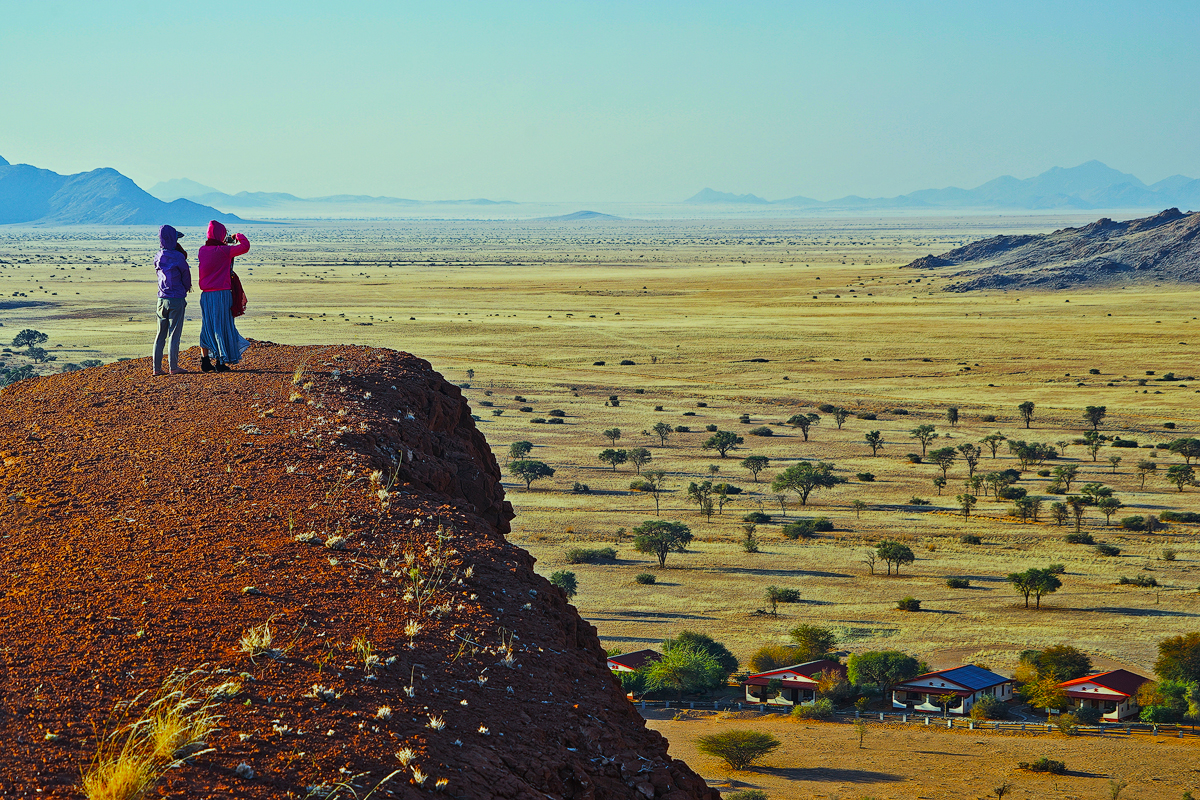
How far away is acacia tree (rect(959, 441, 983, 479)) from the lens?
5578 cm

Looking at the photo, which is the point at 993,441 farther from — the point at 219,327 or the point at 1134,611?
the point at 219,327

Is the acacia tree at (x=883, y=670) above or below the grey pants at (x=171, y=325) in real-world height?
below

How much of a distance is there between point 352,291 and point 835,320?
61.6 meters

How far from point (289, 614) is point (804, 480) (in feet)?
155

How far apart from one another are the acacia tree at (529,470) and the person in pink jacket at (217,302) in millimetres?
40337

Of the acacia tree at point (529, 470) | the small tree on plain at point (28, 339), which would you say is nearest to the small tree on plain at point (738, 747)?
the acacia tree at point (529, 470)

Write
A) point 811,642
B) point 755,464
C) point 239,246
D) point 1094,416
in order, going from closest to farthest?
point 239,246 < point 811,642 < point 755,464 < point 1094,416

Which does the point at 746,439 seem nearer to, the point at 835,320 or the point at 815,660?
the point at 815,660

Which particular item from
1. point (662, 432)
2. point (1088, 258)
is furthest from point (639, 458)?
point (1088, 258)

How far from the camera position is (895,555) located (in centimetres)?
4059

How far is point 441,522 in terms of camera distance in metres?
7.43

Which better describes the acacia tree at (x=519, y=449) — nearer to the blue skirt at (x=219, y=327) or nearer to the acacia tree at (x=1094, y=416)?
the acacia tree at (x=1094, y=416)

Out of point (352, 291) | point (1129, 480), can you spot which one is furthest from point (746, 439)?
point (352, 291)

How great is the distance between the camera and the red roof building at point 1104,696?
2980cm
